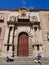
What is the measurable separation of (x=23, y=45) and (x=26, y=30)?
89.0 inches

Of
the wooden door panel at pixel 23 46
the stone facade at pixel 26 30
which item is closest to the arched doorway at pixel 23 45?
the wooden door panel at pixel 23 46

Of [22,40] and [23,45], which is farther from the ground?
[22,40]

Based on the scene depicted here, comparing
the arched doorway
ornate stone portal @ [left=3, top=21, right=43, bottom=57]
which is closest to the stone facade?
ornate stone portal @ [left=3, top=21, right=43, bottom=57]

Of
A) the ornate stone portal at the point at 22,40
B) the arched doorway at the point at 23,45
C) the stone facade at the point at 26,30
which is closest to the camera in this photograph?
the ornate stone portal at the point at 22,40

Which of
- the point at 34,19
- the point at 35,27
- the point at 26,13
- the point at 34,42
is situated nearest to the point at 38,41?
the point at 34,42

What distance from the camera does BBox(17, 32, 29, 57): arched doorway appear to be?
806 inches

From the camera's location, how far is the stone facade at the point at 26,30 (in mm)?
19844

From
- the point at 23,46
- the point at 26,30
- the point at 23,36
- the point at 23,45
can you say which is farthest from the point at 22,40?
the point at 26,30

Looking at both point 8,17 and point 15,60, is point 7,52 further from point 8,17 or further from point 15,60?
point 8,17

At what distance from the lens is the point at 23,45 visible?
2111 cm

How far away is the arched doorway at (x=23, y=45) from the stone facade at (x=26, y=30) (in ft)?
1.38

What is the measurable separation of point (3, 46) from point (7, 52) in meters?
1.36

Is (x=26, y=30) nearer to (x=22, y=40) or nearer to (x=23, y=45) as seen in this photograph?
(x=22, y=40)

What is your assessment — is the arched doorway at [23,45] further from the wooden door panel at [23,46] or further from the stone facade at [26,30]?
the stone facade at [26,30]
